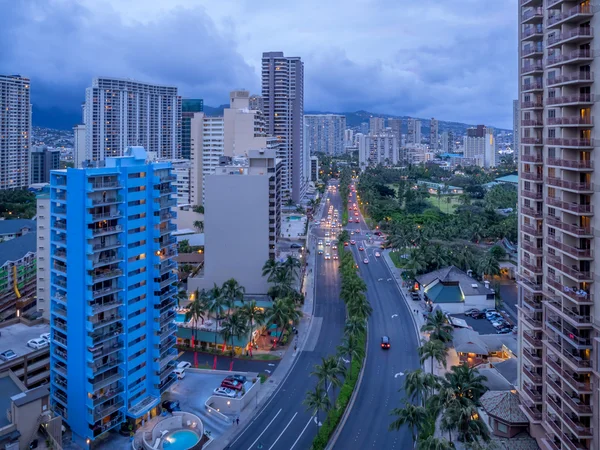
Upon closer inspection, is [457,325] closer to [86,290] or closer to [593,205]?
[593,205]

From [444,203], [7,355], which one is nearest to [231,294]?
[7,355]

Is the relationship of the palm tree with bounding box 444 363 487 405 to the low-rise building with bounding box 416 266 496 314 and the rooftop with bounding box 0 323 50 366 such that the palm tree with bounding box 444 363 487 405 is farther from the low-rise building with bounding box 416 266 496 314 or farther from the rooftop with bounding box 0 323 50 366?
the rooftop with bounding box 0 323 50 366

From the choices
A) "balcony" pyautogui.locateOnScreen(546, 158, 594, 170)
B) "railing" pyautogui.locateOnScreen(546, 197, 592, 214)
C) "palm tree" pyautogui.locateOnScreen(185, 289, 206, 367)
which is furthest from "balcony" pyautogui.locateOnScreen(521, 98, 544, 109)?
"palm tree" pyautogui.locateOnScreen(185, 289, 206, 367)

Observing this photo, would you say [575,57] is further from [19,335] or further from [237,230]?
[19,335]

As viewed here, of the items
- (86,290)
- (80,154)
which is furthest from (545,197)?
(80,154)

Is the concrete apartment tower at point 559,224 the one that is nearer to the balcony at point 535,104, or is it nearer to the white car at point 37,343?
the balcony at point 535,104
